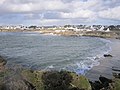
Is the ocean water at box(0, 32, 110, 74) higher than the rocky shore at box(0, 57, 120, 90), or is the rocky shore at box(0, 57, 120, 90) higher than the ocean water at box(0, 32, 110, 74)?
the rocky shore at box(0, 57, 120, 90)

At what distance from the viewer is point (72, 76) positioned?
15609mm

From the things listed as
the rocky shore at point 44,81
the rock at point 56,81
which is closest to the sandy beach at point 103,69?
the rock at point 56,81

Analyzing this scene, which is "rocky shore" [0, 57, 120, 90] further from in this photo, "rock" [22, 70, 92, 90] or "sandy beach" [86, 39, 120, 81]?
"sandy beach" [86, 39, 120, 81]

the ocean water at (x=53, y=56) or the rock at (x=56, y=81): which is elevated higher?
the rock at (x=56, y=81)

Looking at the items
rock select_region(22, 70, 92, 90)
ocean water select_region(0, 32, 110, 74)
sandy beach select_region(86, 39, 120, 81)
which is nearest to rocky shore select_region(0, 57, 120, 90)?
rock select_region(22, 70, 92, 90)

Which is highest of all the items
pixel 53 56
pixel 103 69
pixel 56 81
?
pixel 56 81

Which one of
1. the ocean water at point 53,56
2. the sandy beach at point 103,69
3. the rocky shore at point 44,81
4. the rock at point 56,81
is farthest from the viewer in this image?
the ocean water at point 53,56

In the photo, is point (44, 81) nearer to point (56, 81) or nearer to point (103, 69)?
point (56, 81)

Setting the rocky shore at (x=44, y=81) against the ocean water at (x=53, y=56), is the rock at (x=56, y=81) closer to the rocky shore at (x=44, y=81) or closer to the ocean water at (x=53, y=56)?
the rocky shore at (x=44, y=81)

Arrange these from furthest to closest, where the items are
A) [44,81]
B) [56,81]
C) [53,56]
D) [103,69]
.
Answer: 1. [53,56]
2. [103,69]
3. [56,81]
4. [44,81]

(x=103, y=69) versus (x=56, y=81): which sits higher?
(x=56, y=81)

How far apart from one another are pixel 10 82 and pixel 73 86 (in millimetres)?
4300

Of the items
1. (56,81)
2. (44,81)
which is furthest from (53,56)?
(44,81)

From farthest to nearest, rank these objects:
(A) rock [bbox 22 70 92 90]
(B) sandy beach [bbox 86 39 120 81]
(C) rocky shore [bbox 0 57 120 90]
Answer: (B) sandy beach [bbox 86 39 120 81] → (A) rock [bbox 22 70 92 90] → (C) rocky shore [bbox 0 57 120 90]
